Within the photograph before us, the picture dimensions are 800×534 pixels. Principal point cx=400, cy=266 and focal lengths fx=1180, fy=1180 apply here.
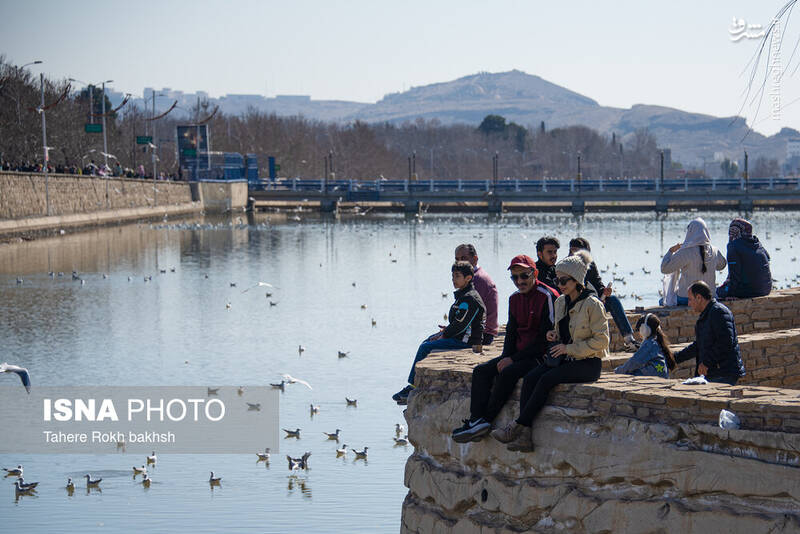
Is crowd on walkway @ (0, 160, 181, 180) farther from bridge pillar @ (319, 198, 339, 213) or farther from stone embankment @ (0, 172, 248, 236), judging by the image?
bridge pillar @ (319, 198, 339, 213)

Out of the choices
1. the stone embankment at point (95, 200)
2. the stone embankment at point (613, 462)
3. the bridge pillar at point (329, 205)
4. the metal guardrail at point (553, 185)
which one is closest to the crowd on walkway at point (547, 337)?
the stone embankment at point (613, 462)

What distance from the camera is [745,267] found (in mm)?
13227

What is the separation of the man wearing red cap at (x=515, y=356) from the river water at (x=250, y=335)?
3611mm

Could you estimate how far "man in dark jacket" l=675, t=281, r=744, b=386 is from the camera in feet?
30.2

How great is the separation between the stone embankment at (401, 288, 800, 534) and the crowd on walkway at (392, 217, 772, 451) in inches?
5.8

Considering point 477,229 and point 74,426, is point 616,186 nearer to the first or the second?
point 477,229

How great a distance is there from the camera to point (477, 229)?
2702 inches

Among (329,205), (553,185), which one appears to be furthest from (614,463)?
(553,185)

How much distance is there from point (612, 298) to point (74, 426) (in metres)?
8.65

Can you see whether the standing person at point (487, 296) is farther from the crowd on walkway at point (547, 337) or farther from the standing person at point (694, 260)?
the standing person at point (694, 260)

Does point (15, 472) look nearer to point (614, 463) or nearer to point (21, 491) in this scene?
point (21, 491)

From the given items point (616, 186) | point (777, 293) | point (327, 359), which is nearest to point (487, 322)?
point (777, 293)

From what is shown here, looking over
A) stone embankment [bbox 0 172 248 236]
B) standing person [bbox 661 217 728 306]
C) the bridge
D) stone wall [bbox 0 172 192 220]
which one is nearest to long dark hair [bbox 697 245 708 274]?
standing person [bbox 661 217 728 306]

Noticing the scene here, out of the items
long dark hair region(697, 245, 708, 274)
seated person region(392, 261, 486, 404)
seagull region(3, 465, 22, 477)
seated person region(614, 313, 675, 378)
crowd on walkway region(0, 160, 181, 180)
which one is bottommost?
seagull region(3, 465, 22, 477)
